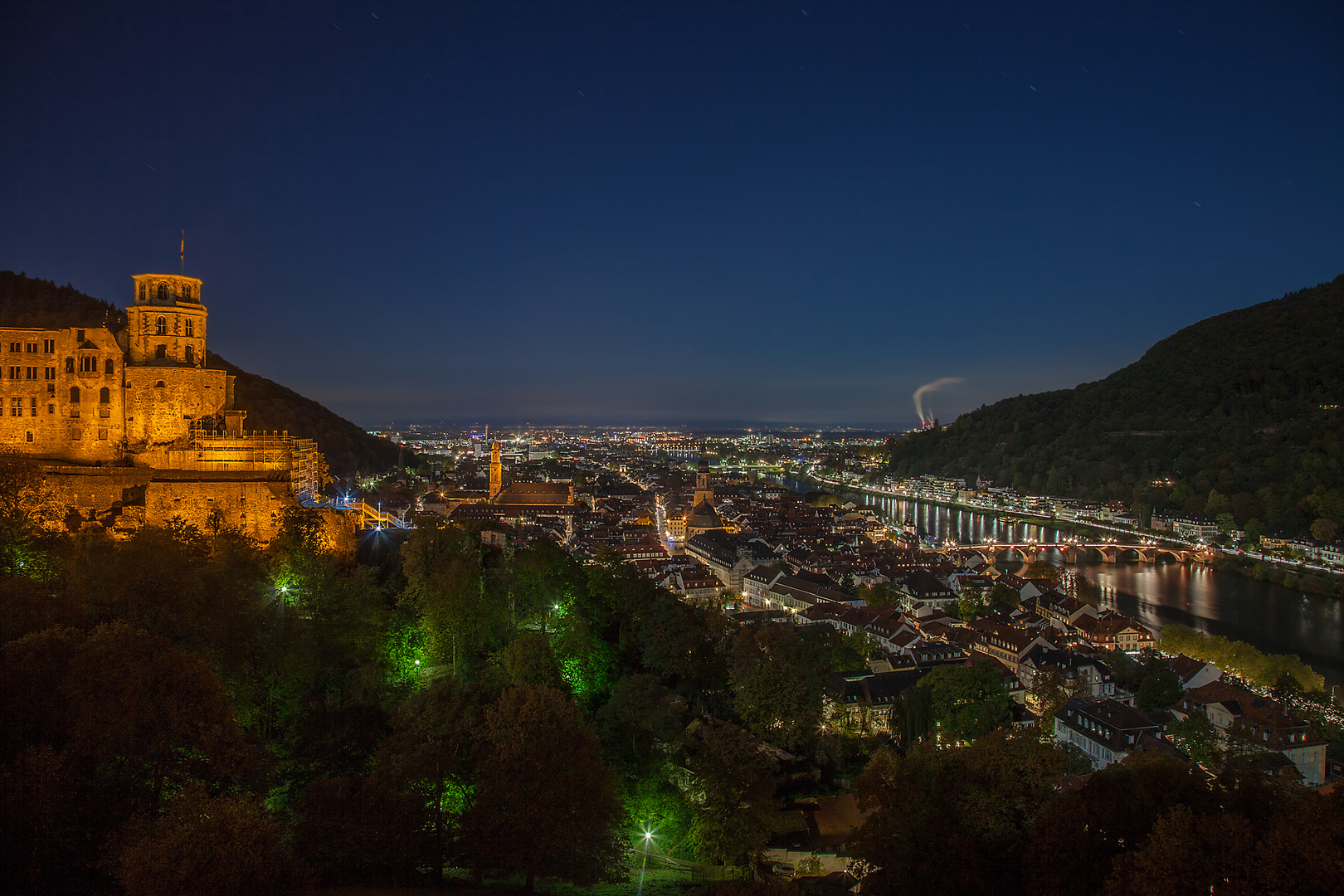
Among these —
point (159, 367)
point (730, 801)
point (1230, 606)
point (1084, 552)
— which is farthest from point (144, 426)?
point (1084, 552)

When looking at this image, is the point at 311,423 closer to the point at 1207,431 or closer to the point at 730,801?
the point at 730,801

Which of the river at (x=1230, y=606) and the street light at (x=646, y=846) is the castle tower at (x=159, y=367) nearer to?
the street light at (x=646, y=846)

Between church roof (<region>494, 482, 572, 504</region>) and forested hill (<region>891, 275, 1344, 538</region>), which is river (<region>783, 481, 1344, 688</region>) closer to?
forested hill (<region>891, 275, 1344, 538</region>)

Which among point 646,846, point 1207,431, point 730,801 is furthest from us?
point 1207,431

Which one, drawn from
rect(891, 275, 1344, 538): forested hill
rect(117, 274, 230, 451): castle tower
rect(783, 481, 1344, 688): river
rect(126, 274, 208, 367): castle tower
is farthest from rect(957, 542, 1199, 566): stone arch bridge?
rect(126, 274, 208, 367): castle tower

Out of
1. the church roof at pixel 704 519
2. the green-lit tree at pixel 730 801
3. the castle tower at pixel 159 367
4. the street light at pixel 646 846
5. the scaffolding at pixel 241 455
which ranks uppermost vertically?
the castle tower at pixel 159 367

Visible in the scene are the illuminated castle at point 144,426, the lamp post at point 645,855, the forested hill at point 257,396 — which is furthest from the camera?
the forested hill at point 257,396

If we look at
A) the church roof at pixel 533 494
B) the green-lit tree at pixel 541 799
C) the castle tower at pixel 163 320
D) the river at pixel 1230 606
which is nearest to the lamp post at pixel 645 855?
the green-lit tree at pixel 541 799
